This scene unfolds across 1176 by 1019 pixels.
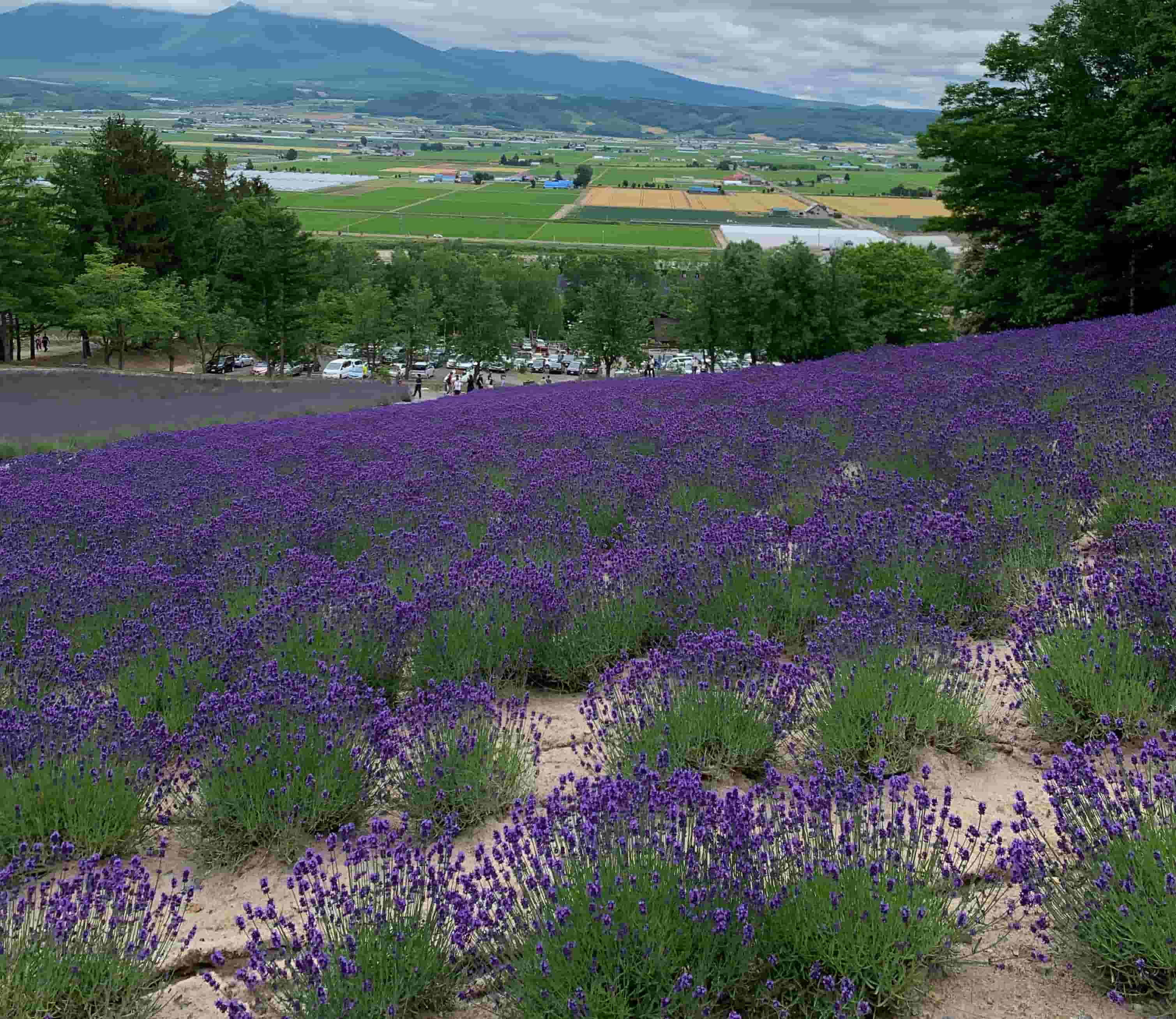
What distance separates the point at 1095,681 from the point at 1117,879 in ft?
4.27

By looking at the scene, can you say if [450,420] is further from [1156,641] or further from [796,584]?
[1156,641]

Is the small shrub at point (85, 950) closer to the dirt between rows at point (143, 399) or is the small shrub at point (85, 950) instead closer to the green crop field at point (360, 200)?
the dirt between rows at point (143, 399)

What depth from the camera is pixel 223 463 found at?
1064 cm

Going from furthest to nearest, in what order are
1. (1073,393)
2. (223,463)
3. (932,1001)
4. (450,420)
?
(450,420)
(223,463)
(1073,393)
(932,1001)

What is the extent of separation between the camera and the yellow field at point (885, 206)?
158250 millimetres

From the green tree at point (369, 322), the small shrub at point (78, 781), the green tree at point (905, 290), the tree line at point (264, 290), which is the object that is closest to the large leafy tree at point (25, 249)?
the tree line at point (264, 290)

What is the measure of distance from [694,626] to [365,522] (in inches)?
126

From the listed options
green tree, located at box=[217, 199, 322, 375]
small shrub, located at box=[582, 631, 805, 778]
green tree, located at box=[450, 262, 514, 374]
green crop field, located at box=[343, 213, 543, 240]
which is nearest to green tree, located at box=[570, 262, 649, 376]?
green tree, located at box=[450, 262, 514, 374]

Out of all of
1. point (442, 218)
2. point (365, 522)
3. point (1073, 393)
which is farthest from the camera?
point (442, 218)

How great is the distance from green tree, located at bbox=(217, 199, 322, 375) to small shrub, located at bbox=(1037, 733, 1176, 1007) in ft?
135

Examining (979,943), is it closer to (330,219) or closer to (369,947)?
(369,947)

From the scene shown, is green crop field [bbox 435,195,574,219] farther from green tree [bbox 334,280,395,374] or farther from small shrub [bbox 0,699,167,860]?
small shrub [bbox 0,699,167,860]

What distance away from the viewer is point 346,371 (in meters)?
49.0

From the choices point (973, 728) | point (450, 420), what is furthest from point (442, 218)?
point (973, 728)
